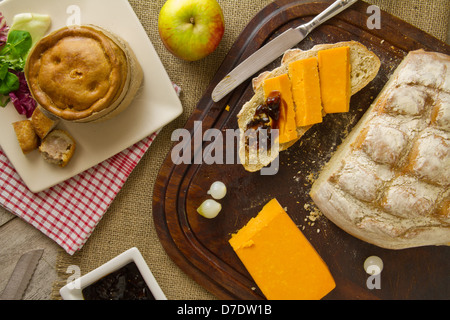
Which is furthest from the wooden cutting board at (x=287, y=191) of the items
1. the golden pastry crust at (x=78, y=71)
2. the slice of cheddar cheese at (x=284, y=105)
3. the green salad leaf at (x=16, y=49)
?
the green salad leaf at (x=16, y=49)

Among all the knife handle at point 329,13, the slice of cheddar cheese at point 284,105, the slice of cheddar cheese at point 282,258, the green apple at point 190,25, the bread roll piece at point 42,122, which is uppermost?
the green apple at point 190,25

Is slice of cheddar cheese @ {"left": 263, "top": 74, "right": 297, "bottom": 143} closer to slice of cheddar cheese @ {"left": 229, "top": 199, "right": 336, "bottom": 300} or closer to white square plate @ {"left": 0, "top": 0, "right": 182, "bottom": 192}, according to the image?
slice of cheddar cheese @ {"left": 229, "top": 199, "right": 336, "bottom": 300}

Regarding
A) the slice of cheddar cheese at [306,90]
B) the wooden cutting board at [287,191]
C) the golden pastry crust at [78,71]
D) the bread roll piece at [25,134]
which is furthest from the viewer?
the wooden cutting board at [287,191]

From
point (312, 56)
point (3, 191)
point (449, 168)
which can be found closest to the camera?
point (449, 168)

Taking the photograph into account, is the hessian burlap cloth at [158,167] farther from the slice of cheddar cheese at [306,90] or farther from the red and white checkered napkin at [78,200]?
the slice of cheddar cheese at [306,90]
